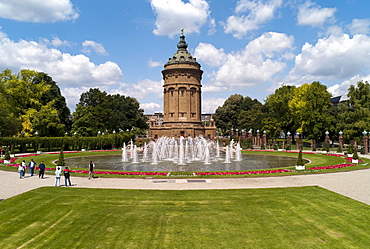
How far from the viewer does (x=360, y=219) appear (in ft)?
39.3

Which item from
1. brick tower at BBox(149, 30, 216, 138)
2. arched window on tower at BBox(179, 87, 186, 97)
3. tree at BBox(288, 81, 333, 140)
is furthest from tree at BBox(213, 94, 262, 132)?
tree at BBox(288, 81, 333, 140)

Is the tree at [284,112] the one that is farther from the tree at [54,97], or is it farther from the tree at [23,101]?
the tree at [54,97]

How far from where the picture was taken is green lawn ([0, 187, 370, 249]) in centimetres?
1003

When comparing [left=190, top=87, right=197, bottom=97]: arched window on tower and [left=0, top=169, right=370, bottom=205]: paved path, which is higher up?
[left=190, top=87, right=197, bottom=97]: arched window on tower

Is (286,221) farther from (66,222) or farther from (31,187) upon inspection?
(31,187)

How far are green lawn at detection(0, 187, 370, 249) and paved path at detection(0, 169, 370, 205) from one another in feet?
5.92

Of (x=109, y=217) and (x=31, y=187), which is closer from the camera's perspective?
(x=109, y=217)

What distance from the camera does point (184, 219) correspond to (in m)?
12.2

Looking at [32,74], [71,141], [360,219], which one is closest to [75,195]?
[360,219]

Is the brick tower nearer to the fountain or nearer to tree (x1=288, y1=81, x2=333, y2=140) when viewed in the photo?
tree (x1=288, y1=81, x2=333, y2=140)

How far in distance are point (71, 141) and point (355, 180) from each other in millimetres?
45935

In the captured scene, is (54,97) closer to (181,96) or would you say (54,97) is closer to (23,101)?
(23,101)

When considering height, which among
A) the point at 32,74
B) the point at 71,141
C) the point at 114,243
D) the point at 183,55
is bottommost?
the point at 114,243

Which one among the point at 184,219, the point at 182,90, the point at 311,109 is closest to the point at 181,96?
the point at 182,90
